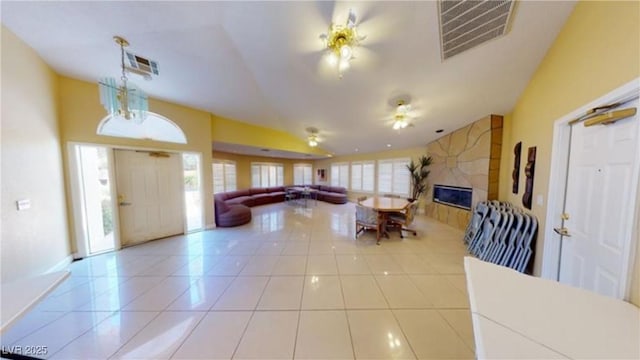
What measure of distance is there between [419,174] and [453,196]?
1336mm

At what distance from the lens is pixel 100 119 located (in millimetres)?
3205

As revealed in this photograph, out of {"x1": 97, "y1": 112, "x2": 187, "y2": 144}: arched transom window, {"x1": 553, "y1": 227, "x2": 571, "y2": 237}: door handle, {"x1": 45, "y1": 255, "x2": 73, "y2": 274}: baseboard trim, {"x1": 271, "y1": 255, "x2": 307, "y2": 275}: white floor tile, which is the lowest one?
{"x1": 271, "y1": 255, "x2": 307, "y2": 275}: white floor tile

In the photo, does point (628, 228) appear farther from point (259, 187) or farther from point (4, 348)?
point (259, 187)

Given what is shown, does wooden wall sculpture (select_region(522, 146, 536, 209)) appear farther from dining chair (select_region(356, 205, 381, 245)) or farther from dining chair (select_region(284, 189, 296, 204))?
dining chair (select_region(284, 189, 296, 204))

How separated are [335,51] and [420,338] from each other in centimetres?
296

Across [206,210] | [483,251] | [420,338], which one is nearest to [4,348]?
[206,210]

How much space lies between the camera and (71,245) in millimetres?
3066

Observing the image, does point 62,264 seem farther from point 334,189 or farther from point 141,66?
point 334,189

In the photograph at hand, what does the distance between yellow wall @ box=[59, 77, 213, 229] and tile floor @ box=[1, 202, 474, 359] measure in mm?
1766

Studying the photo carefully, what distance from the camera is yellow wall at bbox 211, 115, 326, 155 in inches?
185

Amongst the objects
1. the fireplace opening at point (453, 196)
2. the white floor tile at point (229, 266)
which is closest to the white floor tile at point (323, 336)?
the white floor tile at point (229, 266)

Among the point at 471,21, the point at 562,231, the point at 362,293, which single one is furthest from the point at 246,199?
the point at 562,231

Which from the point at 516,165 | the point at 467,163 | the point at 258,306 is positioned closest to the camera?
the point at 258,306

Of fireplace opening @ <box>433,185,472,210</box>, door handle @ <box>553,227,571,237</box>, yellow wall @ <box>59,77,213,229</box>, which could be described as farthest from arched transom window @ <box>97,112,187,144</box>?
fireplace opening @ <box>433,185,472,210</box>
